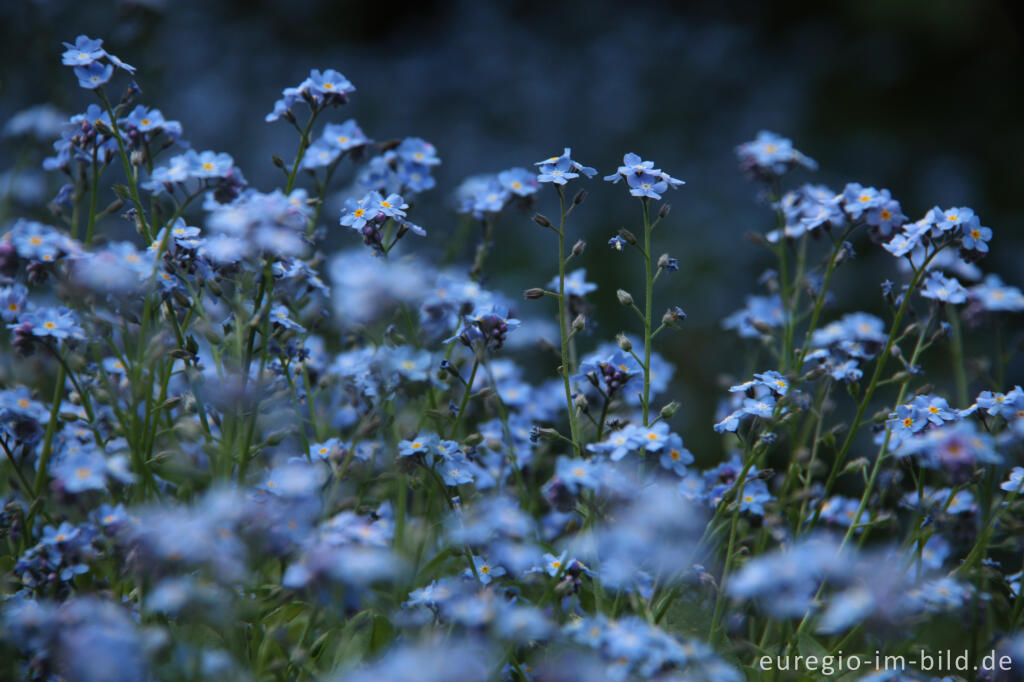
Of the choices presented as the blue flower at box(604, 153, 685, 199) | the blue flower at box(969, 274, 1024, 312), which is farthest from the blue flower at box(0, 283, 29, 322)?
the blue flower at box(969, 274, 1024, 312)

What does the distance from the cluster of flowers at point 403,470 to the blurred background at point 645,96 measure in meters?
2.73

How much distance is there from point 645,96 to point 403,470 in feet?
20.8

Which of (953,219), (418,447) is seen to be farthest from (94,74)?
(953,219)

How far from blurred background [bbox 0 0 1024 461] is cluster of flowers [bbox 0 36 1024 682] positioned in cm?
273

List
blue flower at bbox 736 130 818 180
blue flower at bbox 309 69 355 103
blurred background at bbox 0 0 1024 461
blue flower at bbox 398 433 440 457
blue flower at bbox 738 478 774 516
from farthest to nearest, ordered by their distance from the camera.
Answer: blurred background at bbox 0 0 1024 461
blue flower at bbox 736 130 818 180
blue flower at bbox 309 69 355 103
blue flower at bbox 738 478 774 516
blue flower at bbox 398 433 440 457

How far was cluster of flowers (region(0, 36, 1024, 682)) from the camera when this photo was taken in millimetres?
1594

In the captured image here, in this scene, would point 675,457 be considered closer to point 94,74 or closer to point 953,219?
point 953,219

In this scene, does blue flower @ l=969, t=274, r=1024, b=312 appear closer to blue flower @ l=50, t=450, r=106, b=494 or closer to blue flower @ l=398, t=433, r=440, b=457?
blue flower @ l=398, t=433, r=440, b=457

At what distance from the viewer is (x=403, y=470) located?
2.07 meters

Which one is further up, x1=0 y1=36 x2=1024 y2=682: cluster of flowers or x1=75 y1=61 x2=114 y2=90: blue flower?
x1=75 y1=61 x2=114 y2=90: blue flower

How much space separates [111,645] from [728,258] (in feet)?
17.3

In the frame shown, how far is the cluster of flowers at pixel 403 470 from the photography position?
159 centimetres

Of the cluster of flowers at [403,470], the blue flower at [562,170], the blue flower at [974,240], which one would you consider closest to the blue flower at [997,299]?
the cluster of flowers at [403,470]

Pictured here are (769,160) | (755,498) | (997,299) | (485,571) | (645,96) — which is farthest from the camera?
(645,96)
